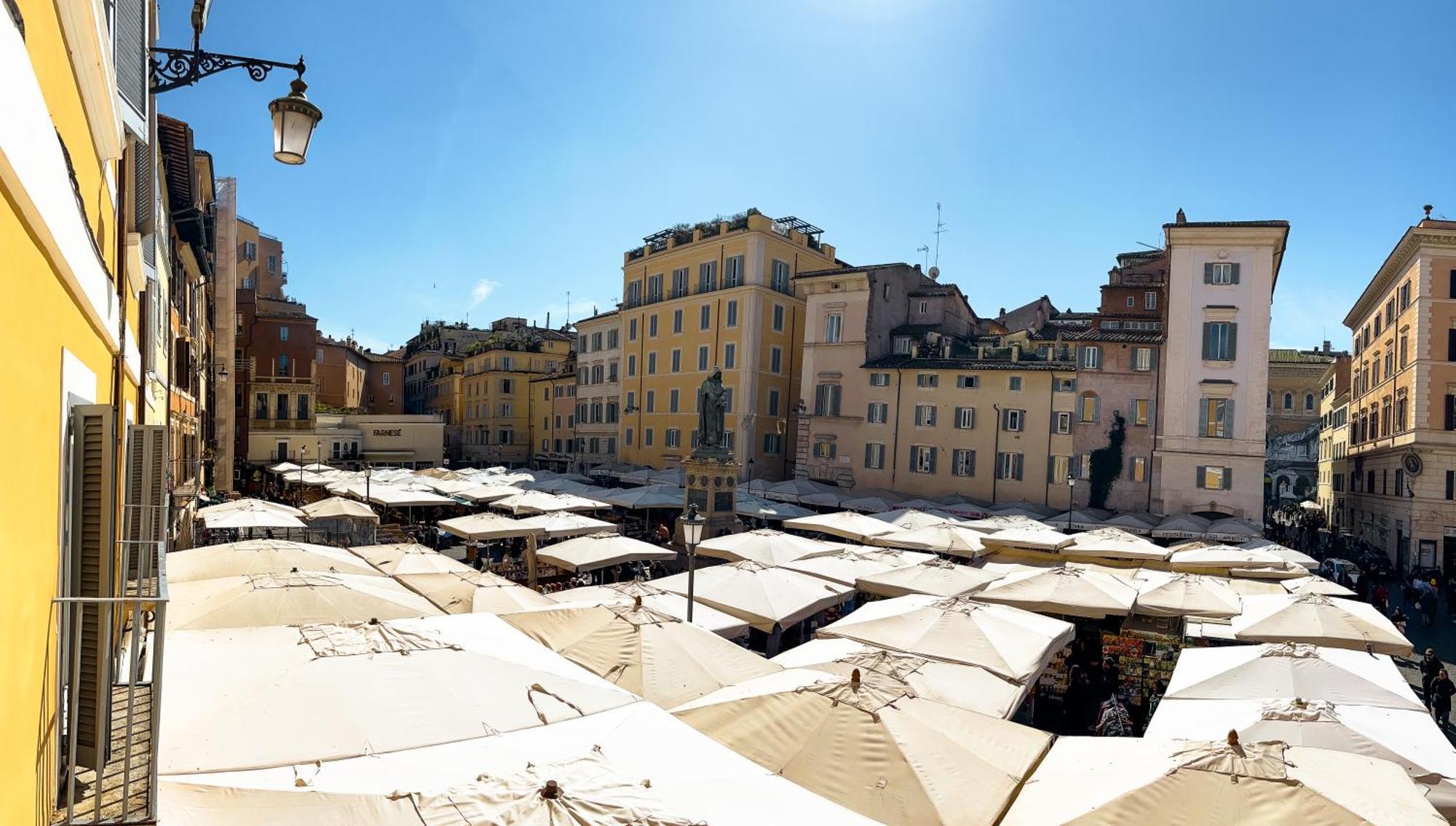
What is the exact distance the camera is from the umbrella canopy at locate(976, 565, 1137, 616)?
1510 cm

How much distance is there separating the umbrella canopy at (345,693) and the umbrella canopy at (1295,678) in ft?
22.6

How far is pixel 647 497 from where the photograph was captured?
31844 millimetres

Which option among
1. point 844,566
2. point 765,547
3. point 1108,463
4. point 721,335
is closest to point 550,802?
point 844,566

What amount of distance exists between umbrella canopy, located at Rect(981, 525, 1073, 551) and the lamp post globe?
1943cm

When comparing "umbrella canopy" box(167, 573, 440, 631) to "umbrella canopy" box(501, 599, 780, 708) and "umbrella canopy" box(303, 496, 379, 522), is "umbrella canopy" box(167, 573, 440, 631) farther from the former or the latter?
"umbrella canopy" box(303, 496, 379, 522)

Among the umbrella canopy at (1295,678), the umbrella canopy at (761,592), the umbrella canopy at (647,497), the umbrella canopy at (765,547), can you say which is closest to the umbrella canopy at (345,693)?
the umbrella canopy at (761,592)

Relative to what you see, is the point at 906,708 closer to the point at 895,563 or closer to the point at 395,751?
the point at 395,751

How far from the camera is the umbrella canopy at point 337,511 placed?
2470cm

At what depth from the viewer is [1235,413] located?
35219 millimetres

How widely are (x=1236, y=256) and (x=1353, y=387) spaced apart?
20.0 m

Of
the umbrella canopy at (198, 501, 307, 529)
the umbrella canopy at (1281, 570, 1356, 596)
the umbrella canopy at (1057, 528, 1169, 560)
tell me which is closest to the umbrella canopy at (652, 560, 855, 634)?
the umbrella canopy at (1281, 570, 1356, 596)

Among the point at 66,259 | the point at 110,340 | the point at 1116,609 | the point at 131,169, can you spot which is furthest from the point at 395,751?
the point at 1116,609

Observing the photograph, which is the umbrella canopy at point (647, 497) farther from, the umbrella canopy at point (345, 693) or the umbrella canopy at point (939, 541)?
the umbrella canopy at point (345, 693)

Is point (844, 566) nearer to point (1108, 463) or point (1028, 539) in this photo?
point (1028, 539)
